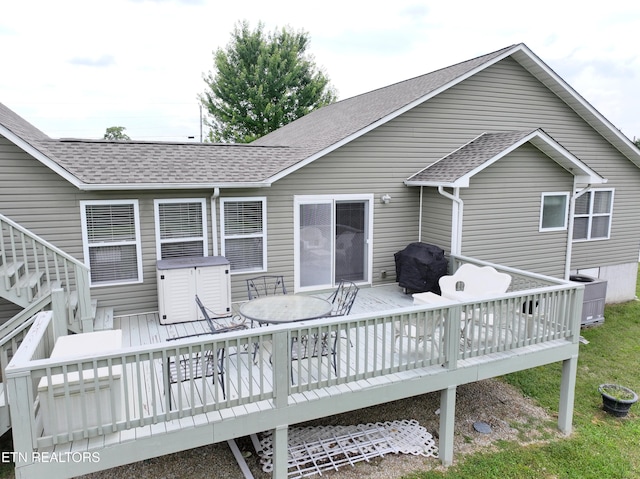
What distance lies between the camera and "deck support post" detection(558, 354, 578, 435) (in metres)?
6.18

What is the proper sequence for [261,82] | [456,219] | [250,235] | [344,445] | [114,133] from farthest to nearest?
[114,133]
[261,82]
[456,219]
[250,235]
[344,445]

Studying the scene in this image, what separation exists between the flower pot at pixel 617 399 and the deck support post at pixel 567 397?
2.90ft

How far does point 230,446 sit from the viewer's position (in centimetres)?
552

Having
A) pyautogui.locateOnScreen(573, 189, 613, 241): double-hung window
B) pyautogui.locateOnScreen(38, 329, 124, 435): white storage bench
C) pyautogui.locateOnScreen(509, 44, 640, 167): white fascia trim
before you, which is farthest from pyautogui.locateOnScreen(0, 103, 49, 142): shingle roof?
pyautogui.locateOnScreen(573, 189, 613, 241): double-hung window

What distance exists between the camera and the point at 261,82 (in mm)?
26766

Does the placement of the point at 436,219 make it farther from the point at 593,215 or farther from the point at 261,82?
the point at 261,82

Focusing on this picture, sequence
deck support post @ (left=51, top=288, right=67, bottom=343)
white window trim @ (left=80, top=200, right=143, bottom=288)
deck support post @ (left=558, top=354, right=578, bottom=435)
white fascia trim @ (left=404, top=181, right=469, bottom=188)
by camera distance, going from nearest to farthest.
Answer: deck support post @ (left=51, top=288, right=67, bottom=343) → deck support post @ (left=558, top=354, right=578, bottom=435) → white window trim @ (left=80, top=200, right=143, bottom=288) → white fascia trim @ (left=404, top=181, right=469, bottom=188)

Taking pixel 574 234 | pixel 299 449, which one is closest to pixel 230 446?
pixel 299 449

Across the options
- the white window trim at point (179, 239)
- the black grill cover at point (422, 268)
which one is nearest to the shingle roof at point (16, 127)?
the white window trim at point (179, 239)

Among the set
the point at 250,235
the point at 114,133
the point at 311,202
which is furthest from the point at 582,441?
the point at 114,133

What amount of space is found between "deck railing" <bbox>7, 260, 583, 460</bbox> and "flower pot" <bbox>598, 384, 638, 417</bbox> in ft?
4.36

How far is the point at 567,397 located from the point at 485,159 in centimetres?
408

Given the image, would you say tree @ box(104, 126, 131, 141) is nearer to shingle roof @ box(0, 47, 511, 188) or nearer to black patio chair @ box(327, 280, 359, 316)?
shingle roof @ box(0, 47, 511, 188)

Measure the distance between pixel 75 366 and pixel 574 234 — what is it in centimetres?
1129
